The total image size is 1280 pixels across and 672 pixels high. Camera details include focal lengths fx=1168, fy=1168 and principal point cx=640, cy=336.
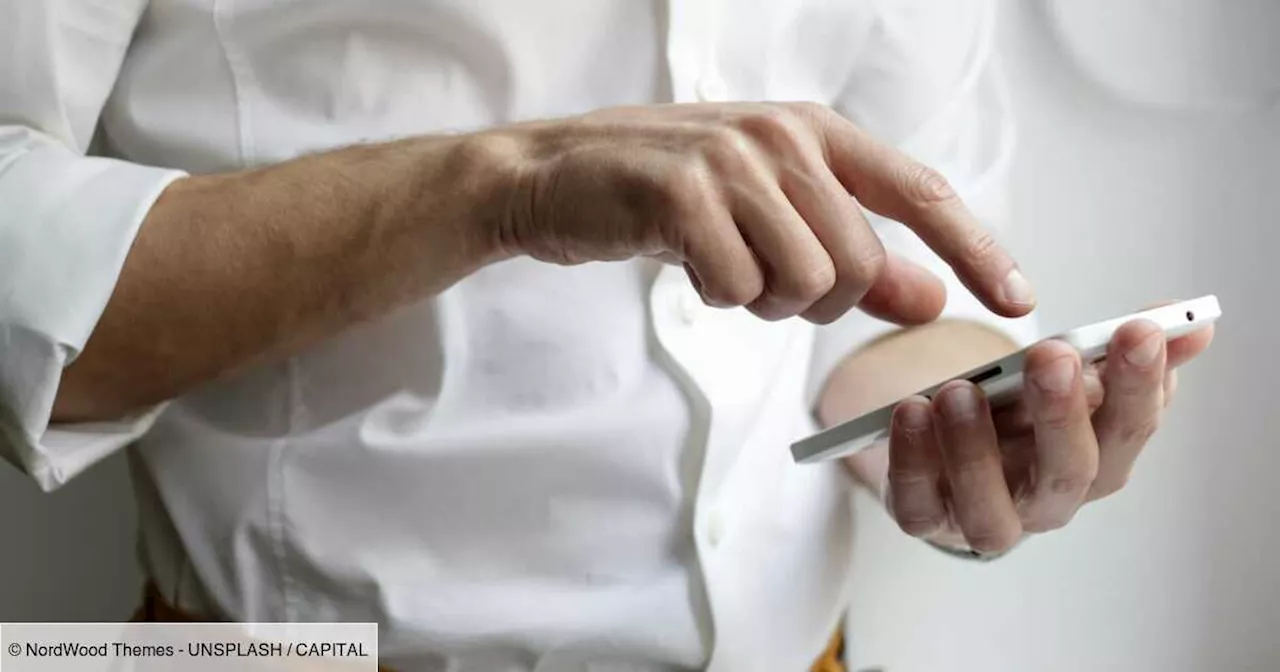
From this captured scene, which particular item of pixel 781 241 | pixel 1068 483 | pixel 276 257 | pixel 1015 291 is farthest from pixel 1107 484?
pixel 276 257

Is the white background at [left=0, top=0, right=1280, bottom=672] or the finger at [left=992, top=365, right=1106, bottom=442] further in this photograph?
the white background at [left=0, top=0, right=1280, bottom=672]

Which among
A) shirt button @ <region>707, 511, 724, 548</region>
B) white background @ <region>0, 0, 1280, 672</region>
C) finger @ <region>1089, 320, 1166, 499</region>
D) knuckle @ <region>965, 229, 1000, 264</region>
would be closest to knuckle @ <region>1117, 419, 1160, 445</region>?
finger @ <region>1089, 320, 1166, 499</region>

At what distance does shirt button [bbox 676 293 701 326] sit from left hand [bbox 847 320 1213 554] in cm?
15

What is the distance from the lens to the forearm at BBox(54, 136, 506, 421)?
49cm

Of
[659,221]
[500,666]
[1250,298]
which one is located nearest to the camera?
[659,221]

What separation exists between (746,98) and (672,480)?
0.22 meters

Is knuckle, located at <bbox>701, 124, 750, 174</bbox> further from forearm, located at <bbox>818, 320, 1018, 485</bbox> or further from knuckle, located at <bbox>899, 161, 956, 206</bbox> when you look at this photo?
forearm, located at <bbox>818, 320, 1018, 485</bbox>

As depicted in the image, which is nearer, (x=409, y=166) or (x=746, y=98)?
(x=409, y=166)

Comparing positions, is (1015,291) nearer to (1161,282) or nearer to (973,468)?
(973,468)

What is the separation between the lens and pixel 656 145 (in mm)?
436

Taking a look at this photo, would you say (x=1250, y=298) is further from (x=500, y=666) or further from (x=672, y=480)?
(x=500, y=666)

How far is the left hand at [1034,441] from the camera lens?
0.47 m

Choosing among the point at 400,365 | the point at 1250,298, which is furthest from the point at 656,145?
the point at 1250,298

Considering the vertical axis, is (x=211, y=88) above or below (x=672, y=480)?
above
